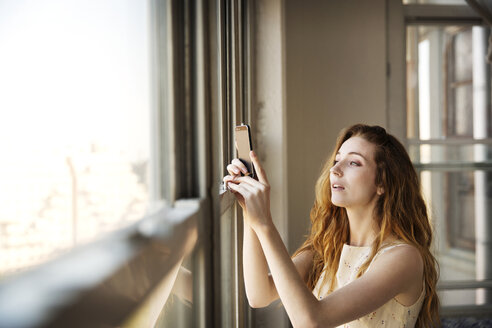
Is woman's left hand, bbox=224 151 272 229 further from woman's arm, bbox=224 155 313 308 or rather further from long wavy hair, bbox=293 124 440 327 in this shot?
long wavy hair, bbox=293 124 440 327

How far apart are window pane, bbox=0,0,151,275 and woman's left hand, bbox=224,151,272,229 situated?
0.36m

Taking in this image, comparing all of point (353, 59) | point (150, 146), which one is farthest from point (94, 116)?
point (353, 59)

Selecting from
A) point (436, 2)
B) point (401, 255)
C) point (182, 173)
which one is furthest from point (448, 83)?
point (182, 173)

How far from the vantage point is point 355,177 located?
3.97 feet

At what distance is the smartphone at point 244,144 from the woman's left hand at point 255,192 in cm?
1

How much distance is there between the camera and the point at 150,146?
56 centimetres

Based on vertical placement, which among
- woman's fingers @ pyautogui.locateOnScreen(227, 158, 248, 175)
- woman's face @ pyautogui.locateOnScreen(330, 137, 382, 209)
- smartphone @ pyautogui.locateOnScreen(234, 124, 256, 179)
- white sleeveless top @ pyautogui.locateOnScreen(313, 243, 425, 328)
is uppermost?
smartphone @ pyautogui.locateOnScreen(234, 124, 256, 179)

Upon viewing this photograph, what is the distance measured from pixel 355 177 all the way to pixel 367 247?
0.19m

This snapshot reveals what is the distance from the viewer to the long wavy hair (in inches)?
46.6

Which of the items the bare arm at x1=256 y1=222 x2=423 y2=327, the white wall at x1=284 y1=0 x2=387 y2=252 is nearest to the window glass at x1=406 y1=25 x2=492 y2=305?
the white wall at x1=284 y1=0 x2=387 y2=252

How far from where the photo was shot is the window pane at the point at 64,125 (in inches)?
8.8

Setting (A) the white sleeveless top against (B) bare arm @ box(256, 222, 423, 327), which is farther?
(A) the white sleeveless top

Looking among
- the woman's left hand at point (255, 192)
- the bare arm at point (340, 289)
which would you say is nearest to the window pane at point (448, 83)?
the bare arm at point (340, 289)

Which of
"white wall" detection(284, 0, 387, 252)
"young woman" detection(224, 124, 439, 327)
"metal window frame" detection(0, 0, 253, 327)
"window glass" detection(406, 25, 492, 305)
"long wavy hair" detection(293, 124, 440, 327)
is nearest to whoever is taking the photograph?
"metal window frame" detection(0, 0, 253, 327)
